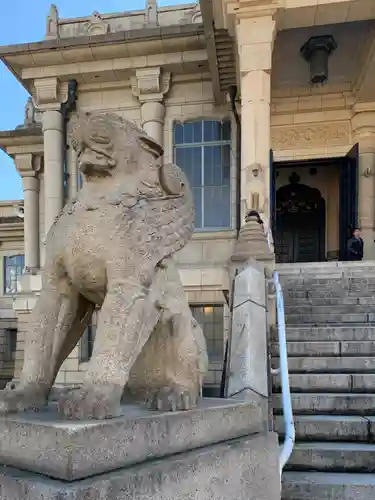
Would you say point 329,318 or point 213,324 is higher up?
point 329,318

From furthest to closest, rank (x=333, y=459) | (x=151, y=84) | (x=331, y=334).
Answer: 1. (x=151, y=84)
2. (x=331, y=334)
3. (x=333, y=459)

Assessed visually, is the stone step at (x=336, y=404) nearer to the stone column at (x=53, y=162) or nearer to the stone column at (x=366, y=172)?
the stone column at (x=366, y=172)

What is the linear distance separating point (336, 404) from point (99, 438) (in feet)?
8.93

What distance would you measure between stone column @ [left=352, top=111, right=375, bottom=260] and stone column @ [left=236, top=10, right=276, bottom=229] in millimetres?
4313

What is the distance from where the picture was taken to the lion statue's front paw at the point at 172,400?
1.96 m

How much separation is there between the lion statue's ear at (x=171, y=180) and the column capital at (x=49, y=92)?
9.79 metres

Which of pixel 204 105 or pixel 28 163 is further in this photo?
pixel 28 163

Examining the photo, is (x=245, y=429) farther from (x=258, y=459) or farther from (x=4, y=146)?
(x=4, y=146)

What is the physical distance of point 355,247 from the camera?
33.7 ft

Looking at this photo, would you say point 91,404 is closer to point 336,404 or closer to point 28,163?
→ point 336,404

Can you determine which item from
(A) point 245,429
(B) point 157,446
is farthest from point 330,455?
(B) point 157,446

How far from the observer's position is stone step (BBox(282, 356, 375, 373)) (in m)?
4.29

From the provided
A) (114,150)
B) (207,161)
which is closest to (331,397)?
(114,150)

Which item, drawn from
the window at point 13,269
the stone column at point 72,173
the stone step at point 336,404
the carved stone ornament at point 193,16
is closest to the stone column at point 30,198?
the stone column at point 72,173
